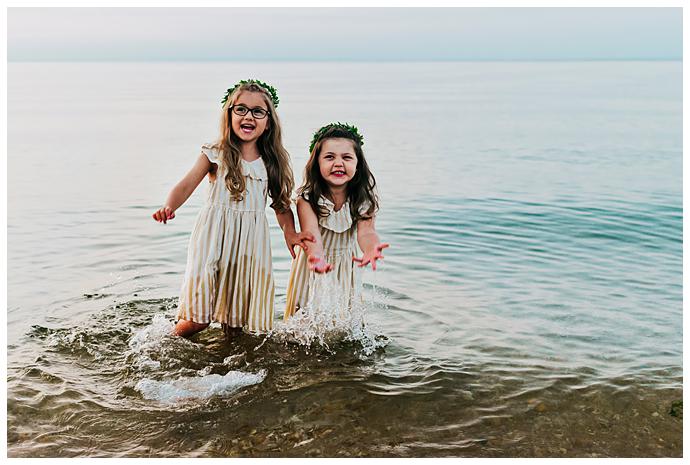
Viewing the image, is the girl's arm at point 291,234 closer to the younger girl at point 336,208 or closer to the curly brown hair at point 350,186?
the younger girl at point 336,208

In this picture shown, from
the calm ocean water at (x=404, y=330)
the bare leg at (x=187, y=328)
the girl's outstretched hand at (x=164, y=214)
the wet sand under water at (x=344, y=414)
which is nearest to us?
the wet sand under water at (x=344, y=414)

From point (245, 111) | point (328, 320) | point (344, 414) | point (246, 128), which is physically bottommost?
point (344, 414)

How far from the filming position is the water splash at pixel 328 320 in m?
5.48

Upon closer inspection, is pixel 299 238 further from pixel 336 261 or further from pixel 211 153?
pixel 211 153

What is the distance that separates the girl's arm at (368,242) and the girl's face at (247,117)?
0.95 meters

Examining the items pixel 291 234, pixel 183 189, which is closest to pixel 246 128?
pixel 183 189

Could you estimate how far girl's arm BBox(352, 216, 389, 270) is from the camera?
5.20 meters

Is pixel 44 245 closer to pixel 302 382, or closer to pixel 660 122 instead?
pixel 302 382

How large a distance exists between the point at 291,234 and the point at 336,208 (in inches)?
14.1

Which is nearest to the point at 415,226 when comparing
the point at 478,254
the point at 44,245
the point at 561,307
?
the point at 478,254

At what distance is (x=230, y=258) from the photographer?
534 centimetres

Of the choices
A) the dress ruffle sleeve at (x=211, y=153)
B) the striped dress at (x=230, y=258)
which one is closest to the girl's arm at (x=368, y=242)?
the striped dress at (x=230, y=258)

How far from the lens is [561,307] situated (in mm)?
6539

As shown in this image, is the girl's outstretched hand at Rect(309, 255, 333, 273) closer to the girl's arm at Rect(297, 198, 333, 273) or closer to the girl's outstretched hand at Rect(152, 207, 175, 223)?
the girl's arm at Rect(297, 198, 333, 273)
